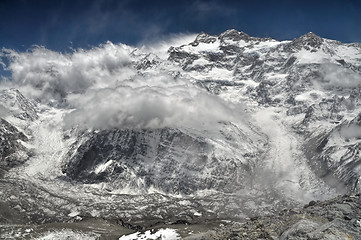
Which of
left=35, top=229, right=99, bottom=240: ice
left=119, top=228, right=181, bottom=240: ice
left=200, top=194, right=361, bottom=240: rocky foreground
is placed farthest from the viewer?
left=119, top=228, right=181, bottom=240: ice

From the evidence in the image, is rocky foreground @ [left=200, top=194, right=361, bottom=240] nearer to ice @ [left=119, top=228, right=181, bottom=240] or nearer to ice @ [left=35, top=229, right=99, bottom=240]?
ice @ [left=35, top=229, right=99, bottom=240]

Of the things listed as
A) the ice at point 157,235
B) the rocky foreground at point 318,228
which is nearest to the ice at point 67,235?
the ice at point 157,235

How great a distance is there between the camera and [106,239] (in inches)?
6663

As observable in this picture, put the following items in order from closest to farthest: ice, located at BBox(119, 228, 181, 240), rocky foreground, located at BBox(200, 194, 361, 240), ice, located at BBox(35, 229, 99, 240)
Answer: rocky foreground, located at BBox(200, 194, 361, 240), ice, located at BBox(35, 229, 99, 240), ice, located at BBox(119, 228, 181, 240)

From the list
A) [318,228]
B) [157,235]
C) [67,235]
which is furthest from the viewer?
[157,235]

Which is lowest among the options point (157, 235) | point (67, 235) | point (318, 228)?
point (318, 228)

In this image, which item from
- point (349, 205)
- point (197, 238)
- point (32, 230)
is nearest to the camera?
point (197, 238)

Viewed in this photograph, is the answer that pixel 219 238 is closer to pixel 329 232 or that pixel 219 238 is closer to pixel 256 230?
pixel 256 230

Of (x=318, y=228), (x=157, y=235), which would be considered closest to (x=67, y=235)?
(x=157, y=235)

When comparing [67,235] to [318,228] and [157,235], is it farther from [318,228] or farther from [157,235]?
[318,228]

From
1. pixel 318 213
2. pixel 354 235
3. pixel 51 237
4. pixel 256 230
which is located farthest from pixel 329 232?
pixel 51 237

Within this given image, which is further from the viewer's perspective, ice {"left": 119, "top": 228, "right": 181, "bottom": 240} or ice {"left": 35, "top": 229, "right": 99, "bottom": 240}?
ice {"left": 119, "top": 228, "right": 181, "bottom": 240}

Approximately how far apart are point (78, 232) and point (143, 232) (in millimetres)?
30884

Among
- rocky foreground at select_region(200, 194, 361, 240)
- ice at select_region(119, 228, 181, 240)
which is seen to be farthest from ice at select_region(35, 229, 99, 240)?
rocky foreground at select_region(200, 194, 361, 240)
